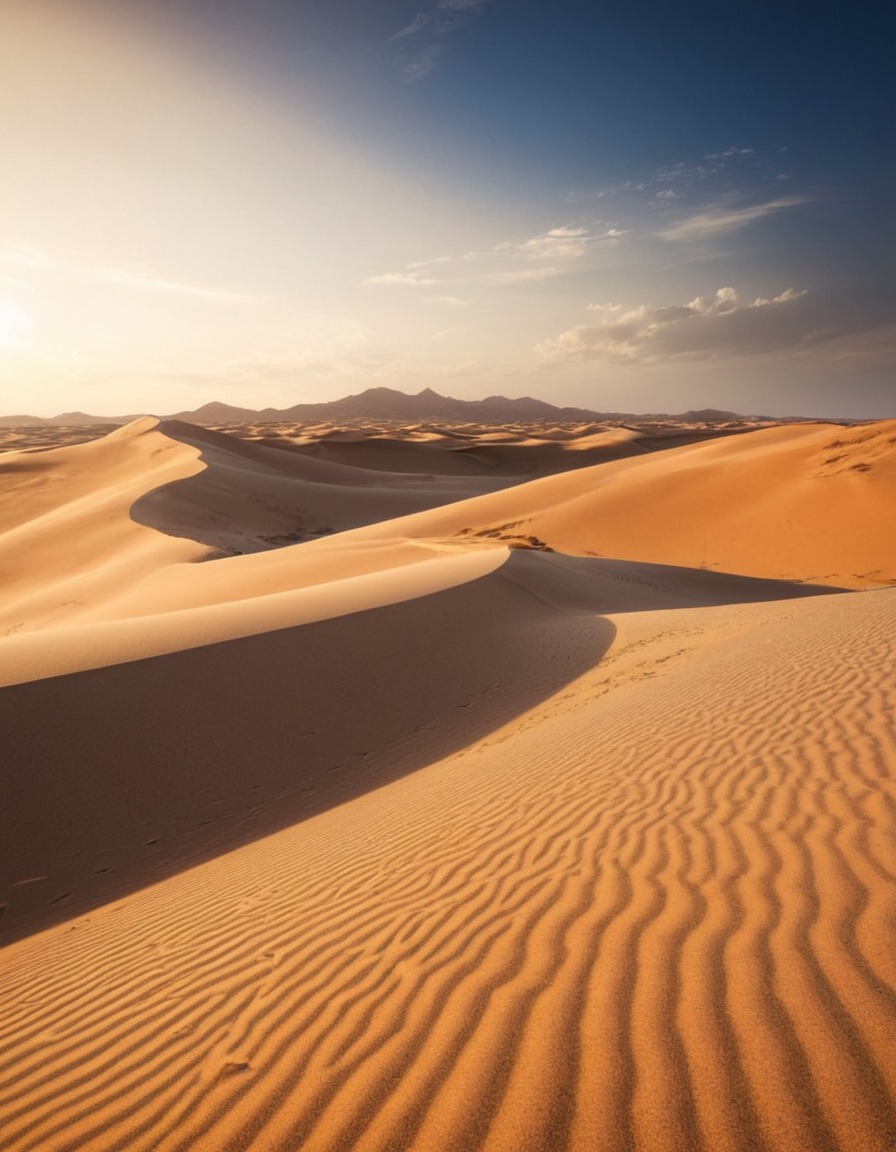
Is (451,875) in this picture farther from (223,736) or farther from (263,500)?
(263,500)

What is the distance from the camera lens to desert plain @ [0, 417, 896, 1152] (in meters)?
2.09

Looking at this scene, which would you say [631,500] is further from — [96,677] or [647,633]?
[96,677]

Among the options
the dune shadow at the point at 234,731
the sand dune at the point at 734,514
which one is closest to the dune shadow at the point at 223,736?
the dune shadow at the point at 234,731

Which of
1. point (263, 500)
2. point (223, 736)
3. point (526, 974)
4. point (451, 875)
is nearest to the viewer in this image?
point (526, 974)

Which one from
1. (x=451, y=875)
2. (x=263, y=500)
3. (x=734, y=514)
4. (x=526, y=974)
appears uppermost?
(x=263, y=500)

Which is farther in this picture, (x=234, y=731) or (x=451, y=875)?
(x=234, y=731)

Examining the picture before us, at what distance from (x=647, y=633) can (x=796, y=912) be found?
8.48 meters

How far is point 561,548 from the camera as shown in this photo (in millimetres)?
22672

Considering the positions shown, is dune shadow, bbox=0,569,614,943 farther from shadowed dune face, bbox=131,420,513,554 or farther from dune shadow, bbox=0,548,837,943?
shadowed dune face, bbox=131,420,513,554

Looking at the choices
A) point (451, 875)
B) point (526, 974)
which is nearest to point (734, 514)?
point (451, 875)

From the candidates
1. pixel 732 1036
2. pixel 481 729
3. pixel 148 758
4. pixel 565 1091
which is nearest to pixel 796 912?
pixel 732 1036

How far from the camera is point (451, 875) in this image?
380 centimetres

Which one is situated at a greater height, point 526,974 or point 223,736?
point 526,974

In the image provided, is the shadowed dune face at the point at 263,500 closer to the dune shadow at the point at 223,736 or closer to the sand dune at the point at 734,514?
the sand dune at the point at 734,514
